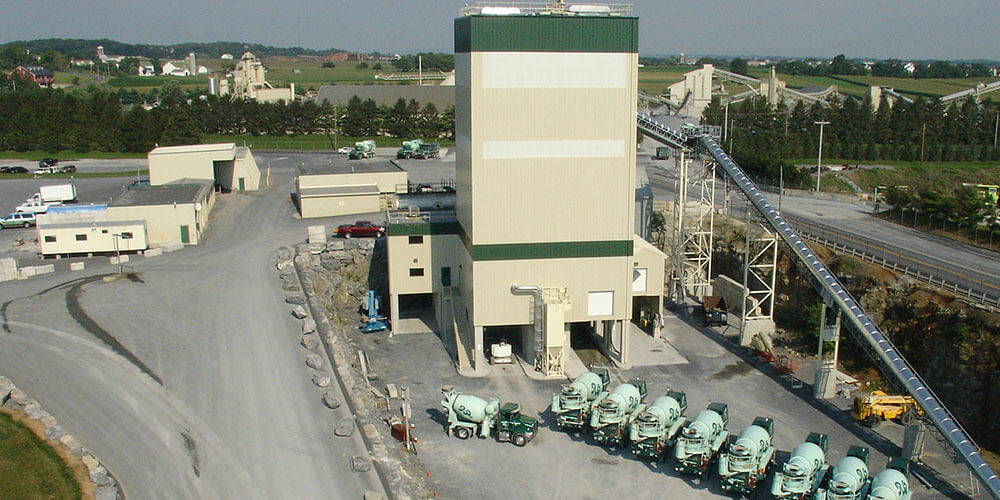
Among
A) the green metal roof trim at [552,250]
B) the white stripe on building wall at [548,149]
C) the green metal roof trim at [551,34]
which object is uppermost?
the green metal roof trim at [551,34]

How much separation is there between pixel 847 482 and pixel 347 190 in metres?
43.7

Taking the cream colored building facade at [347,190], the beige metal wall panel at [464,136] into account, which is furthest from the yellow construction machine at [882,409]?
the cream colored building facade at [347,190]

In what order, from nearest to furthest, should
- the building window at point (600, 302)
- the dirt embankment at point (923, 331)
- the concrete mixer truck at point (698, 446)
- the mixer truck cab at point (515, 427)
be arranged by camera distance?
the concrete mixer truck at point (698, 446)
the mixer truck cab at point (515, 427)
the dirt embankment at point (923, 331)
the building window at point (600, 302)

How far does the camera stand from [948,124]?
3612 inches

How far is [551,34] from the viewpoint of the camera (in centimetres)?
3309

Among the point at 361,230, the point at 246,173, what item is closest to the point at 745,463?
the point at 361,230

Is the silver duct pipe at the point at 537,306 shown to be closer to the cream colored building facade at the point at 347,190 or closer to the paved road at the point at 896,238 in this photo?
the paved road at the point at 896,238

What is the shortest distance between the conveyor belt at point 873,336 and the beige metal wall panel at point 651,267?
5310 millimetres

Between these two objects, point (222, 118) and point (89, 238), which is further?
point (222, 118)

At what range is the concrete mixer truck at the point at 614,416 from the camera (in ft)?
89.8

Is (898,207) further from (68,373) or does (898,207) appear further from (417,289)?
(68,373)

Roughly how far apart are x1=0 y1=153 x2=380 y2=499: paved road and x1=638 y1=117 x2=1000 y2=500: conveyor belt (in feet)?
58.9

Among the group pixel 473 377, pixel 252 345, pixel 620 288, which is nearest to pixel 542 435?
pixel 473 377

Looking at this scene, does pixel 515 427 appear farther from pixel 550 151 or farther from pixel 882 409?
pixel 882 409
